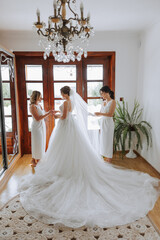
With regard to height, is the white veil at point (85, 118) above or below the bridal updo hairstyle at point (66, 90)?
below

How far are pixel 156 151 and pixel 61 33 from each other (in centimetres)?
277

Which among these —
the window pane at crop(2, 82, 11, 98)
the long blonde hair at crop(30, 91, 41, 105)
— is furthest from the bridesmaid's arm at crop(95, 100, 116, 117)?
the window pane at crop(2, 82, 11, 98)

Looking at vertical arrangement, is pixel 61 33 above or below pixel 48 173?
above

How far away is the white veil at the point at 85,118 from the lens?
3.26m

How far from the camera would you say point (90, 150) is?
3037 millimetres

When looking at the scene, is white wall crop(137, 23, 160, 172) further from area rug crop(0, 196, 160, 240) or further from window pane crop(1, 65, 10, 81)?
window pane crop(1, 65, 10, 81)

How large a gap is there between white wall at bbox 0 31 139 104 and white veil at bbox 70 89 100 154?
1.02 metres

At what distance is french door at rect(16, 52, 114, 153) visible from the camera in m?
4.21

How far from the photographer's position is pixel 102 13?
296 centimetres

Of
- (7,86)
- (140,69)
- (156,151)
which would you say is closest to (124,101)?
(140,69)

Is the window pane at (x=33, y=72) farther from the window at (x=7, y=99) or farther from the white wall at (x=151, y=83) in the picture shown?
the white wall at (x=151, y=83)

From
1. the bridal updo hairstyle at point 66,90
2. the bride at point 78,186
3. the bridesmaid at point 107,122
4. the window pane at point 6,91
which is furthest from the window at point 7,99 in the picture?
the bridesmaid at point 107,122

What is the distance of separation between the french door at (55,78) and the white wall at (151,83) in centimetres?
73

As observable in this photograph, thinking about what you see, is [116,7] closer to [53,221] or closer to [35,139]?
[35,139]
